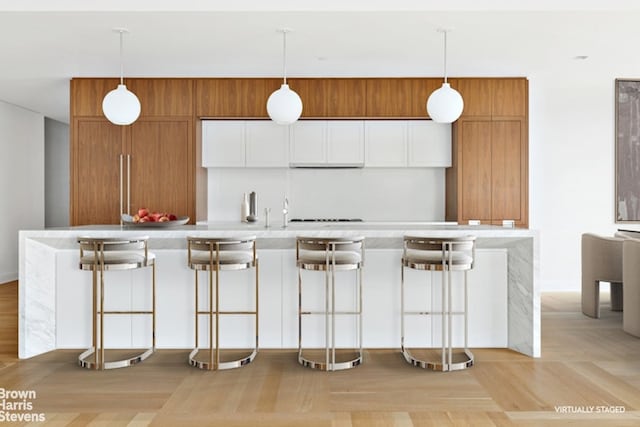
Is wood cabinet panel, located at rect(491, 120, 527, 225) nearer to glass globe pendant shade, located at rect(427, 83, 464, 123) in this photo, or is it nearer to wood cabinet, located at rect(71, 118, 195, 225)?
glass globe pendant shade, located at rect(427, 83, 464, 123)

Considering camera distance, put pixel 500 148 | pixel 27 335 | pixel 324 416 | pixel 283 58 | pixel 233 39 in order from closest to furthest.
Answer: pixel 324 416, pixel 27 335, pixel 233 39, pixel 283 58, pixel 500 148

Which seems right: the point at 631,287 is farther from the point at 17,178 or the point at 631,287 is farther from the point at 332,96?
the point at 17,178

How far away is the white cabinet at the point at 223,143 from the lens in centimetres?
657

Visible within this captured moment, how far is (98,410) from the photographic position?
302 centimetres

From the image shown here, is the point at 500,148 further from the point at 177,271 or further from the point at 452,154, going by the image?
the point at 177,271

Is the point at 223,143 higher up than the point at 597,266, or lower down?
higher up

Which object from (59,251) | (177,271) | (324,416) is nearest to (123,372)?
(177,271)

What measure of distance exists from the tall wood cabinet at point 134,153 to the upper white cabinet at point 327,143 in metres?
1.30

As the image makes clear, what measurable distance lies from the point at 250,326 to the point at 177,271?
724 mm

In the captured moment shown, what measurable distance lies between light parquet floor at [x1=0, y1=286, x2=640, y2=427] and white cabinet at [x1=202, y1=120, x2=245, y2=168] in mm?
2982

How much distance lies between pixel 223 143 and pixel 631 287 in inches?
184

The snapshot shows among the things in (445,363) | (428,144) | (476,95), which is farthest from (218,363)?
(476,95)

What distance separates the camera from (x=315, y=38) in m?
4.91

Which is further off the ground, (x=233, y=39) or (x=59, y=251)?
(x=233, y=39)
